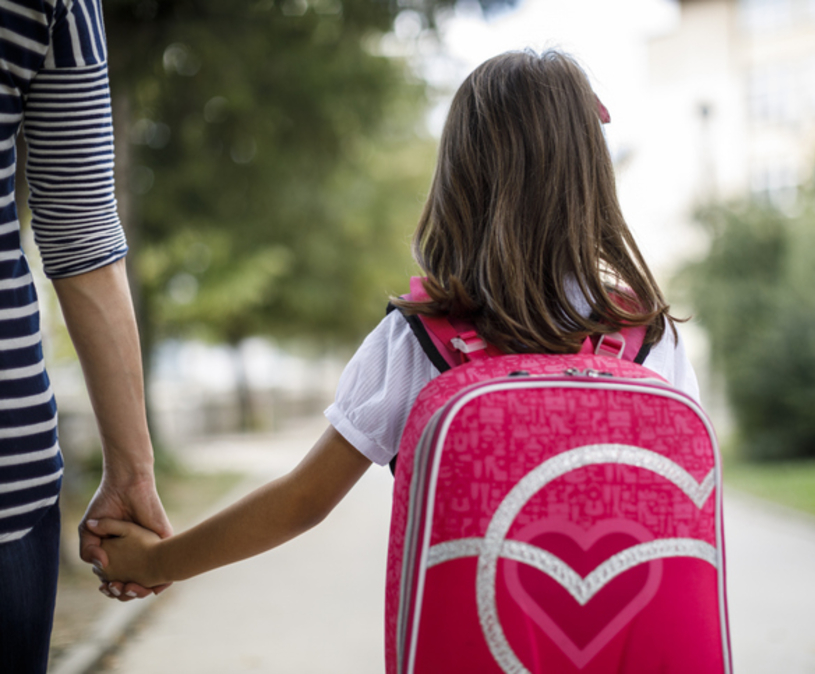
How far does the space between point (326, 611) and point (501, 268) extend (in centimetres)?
479

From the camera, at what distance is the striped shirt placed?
1.29 metres

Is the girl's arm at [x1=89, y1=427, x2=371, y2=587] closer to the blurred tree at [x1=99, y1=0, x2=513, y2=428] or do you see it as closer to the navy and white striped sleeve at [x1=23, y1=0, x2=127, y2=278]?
the navy and white striped sleeve at [x1=23, y1=0, x2=127, y2=278]

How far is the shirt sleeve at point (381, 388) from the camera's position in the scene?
5.09 feet

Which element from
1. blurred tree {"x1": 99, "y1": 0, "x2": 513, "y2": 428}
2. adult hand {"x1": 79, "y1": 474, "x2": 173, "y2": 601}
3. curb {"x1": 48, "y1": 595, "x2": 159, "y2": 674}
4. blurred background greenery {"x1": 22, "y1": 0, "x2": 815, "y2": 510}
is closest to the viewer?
adult hand {"x1": 79, "y1": 474, "x2": 173, "y2": 601}

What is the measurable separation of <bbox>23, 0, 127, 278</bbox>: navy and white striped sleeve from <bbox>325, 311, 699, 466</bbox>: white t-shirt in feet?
1.61

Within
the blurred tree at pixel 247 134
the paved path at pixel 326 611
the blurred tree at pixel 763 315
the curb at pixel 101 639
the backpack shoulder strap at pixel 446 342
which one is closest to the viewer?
the backpack shoulder strap at pixel 446 342

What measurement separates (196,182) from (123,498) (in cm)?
914

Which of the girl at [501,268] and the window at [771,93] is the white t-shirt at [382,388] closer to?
the girl at [501,268]

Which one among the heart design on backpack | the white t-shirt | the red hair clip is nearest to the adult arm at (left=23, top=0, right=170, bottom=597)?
the white t-shirt

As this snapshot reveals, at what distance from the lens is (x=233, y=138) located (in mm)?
9586

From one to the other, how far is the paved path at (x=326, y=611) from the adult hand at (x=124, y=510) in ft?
10.2

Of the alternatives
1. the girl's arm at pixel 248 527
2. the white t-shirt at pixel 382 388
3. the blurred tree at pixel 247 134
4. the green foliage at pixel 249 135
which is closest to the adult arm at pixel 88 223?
the girl's arm at pixel 248 527

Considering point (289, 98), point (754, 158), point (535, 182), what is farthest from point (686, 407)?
point (754, 158)

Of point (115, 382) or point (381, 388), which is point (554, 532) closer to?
point (381, 388)
